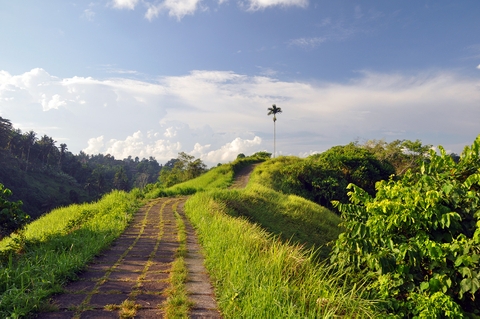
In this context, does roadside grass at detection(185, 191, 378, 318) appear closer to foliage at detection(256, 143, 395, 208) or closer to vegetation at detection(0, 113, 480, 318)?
vegetation at detection(0, 113, 480, 318)

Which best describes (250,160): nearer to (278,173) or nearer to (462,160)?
(278,173)

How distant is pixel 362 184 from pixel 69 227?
2373 cm

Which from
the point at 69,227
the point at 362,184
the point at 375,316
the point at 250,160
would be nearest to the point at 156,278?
the point at 375,316

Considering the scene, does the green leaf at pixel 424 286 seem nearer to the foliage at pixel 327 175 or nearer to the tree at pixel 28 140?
the foliage at pixel 327 175

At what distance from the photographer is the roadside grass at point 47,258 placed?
139 inches

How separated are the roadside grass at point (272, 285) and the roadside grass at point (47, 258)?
6.70 ft

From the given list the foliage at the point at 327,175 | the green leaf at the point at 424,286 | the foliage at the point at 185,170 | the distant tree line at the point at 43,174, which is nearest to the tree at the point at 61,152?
the distant tree line at the point at 43,174

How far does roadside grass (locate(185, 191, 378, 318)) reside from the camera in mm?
3307

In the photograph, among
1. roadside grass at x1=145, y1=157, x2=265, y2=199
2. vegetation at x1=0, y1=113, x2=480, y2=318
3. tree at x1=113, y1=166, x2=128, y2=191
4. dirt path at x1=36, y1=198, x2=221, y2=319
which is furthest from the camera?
tree at x1=113, y1=166, x2=128, y2=191

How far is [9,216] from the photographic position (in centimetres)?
675

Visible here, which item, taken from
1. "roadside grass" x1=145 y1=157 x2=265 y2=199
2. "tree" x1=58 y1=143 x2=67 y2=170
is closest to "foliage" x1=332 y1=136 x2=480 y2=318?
"roadside grass" x1=145 y1=157 x2=265 y2=199

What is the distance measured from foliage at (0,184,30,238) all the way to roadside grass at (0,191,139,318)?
28 cm

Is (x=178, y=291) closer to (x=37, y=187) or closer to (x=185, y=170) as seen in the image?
(x=185, y=170)

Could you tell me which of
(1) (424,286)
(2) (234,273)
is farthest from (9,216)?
(1) (424,286)
